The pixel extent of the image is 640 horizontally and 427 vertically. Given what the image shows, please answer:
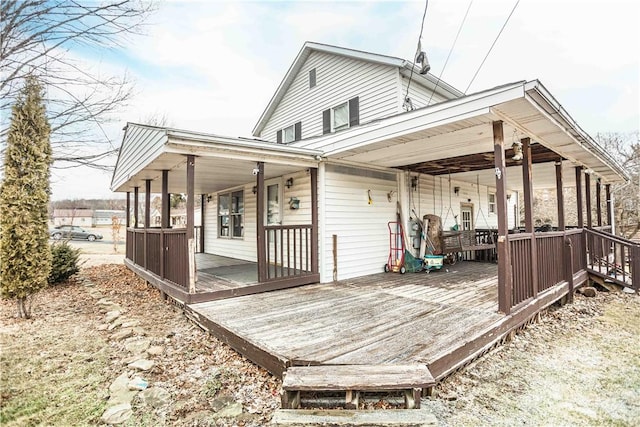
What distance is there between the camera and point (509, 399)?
2648 millimetres

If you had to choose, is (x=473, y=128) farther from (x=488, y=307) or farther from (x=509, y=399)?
(x=509, y=399)

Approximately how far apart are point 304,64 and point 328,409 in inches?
428

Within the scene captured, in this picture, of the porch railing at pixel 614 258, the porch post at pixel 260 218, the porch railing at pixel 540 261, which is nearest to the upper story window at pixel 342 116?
the porch post at pixel 260 218

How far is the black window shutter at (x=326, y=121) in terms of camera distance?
9.66 metres

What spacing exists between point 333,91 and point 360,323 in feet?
26.1

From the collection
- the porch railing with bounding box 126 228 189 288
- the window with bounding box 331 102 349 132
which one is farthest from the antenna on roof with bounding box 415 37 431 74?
the porch railing with bounding box 126 228 189 288

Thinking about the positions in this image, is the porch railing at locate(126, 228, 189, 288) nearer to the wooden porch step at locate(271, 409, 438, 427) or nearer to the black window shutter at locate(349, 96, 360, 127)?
the wooden porch step at locate(271, 409, 438, 427)

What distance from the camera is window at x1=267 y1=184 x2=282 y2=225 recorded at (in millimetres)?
7470

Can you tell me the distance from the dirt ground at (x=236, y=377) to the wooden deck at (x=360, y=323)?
Result: 0.25 m

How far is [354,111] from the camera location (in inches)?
351

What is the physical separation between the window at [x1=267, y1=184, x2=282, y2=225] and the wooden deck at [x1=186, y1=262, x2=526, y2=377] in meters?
2.31

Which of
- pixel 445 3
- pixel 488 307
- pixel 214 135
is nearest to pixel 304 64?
pixel 445 3

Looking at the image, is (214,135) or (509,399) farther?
(214,135)

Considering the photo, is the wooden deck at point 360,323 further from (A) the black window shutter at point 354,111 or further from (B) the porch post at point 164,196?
(A) the black window shutter at point 354,111
